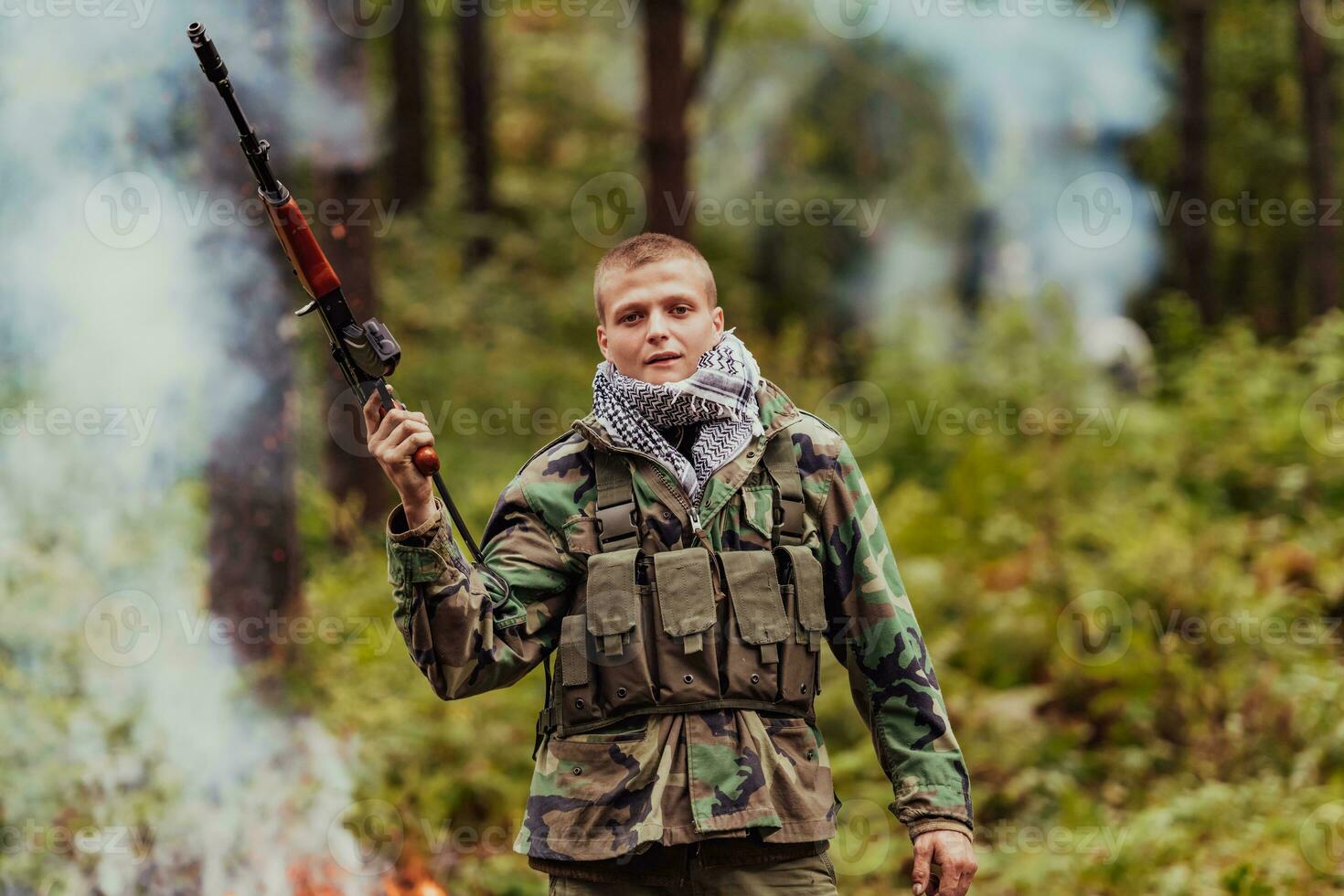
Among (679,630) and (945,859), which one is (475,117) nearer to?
(679,630)

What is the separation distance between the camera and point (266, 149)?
317 centimetres

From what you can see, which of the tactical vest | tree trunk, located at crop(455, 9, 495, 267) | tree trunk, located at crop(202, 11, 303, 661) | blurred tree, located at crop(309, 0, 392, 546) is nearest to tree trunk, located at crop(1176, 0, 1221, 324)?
blurred tree, located at crop(309, 0, 392, 546)

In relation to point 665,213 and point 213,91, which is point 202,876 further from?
point 665,213

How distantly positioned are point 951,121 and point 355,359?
15908mm

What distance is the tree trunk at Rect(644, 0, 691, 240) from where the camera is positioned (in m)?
10.8

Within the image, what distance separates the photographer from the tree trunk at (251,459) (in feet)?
22.2

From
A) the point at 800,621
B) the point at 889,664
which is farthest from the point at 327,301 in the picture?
the point at 889,664

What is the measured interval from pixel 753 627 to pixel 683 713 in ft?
0.76

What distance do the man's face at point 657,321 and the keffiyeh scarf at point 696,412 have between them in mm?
35

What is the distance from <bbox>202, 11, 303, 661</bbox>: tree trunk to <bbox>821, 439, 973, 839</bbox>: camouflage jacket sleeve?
13.9 feet

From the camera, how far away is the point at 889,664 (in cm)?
318

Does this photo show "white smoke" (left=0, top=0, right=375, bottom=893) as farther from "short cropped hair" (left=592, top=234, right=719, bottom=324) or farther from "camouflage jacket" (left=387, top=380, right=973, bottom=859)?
"short cropped hair" (left=592, top=234, right=719, bottom=324)

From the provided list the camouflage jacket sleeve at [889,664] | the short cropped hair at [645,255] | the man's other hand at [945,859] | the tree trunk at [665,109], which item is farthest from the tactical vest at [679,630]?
the tree trunk at [665,109]

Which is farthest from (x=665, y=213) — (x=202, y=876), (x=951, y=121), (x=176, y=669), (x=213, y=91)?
(x=951, y=121)
